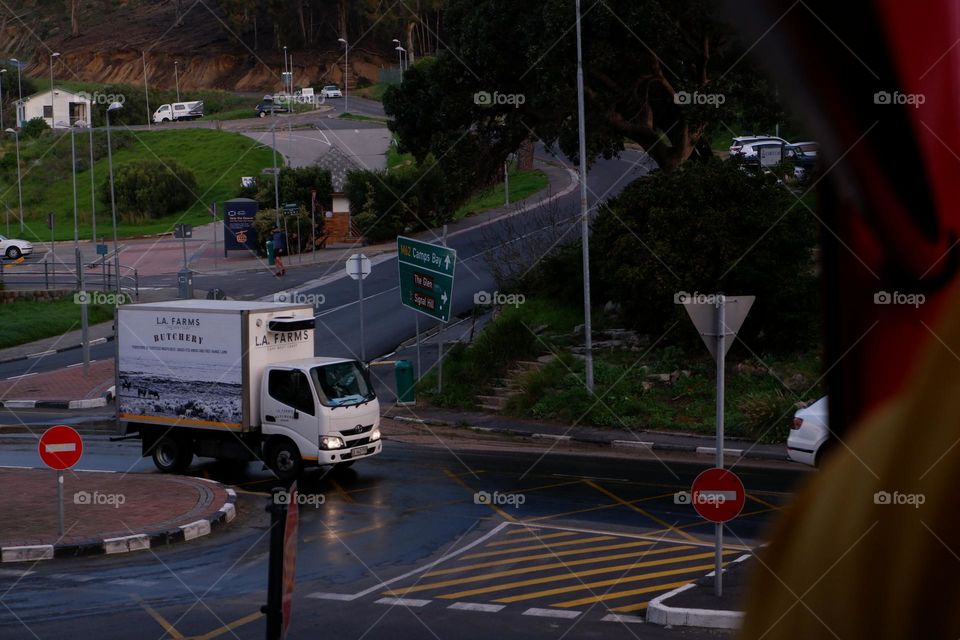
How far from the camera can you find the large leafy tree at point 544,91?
22.4 metres

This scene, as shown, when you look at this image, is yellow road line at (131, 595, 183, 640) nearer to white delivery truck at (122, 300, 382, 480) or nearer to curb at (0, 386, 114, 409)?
white delivery truck at (122, 300, 382, 480)

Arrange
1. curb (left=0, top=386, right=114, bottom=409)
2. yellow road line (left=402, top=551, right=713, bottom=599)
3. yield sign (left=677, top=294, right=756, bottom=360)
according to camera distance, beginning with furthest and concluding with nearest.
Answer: curb (left=0, top=386, right=114, bottom=409) → yellow road line (left=402, top=551, right=713, bottom=599) → yield sign (left=677, top=294, right=756, bottom=360)

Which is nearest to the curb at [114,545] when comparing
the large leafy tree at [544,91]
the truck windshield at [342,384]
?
the truck windshield at [342,384]

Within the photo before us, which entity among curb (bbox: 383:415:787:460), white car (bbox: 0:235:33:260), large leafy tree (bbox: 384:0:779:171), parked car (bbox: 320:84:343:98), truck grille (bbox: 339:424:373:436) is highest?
parked car (bbox: 320:84:343:98)

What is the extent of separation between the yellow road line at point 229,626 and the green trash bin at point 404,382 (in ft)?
45.3

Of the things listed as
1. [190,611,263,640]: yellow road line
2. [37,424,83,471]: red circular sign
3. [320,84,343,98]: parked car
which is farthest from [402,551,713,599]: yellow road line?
[320,84,343,98]: parked car

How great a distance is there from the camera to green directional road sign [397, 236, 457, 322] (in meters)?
24.2

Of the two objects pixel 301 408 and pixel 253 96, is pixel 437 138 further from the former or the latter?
pixel 253 96

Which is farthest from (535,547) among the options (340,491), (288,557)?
(288,557)

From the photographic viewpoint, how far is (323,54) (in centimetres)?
9606

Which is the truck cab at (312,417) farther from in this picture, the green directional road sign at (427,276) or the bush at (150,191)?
the bush at (150,191)

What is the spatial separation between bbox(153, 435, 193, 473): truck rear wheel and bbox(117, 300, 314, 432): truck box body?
376mm

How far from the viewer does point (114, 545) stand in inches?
513

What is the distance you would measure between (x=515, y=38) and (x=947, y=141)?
26.1 m
